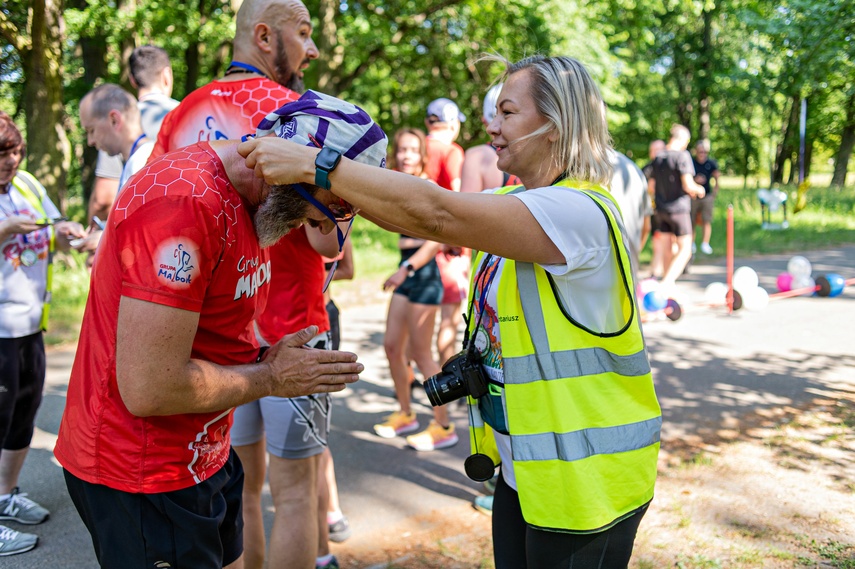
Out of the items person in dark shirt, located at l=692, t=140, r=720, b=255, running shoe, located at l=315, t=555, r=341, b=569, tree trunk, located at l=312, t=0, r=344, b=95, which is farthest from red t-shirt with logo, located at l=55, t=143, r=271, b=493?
tree trunk, located at l=312, t=0, r=344, b=95

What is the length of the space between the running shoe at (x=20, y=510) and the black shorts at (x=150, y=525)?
7.53 ft

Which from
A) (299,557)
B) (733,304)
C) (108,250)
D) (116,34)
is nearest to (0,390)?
(299,557)

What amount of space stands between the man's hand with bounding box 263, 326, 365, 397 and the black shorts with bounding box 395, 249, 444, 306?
292cm

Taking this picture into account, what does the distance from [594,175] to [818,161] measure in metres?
74.0

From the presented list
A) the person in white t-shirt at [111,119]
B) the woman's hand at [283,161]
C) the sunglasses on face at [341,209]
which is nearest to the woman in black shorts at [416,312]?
the person in white t-shirt at [111,119]

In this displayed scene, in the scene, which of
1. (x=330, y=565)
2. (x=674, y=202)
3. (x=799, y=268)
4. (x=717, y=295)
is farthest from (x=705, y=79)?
(x=330, y=565)

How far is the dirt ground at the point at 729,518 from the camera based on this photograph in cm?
349

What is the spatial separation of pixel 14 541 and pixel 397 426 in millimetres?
2459

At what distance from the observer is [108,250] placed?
1748 millimetres

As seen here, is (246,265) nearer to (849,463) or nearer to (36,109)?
(849,463)

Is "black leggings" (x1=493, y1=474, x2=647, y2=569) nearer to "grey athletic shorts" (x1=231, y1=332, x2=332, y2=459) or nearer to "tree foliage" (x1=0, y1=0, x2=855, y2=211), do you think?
"grey athletic shorts" (x1=231, y1=332, x2=332, y2=459)

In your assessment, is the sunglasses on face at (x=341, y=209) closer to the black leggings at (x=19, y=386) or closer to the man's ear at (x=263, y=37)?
the man's ear at (x=263, y=37)

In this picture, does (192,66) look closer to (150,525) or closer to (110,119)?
(110,119)

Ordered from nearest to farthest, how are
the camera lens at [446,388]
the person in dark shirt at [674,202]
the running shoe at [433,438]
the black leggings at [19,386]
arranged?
the camera lens at [446,388] → the black leggings at [19,386] → the running shoe at [433,438] → the person in dark shirt at [674,202]
